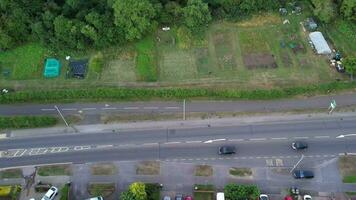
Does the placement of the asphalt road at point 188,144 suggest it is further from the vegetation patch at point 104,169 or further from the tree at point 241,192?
the tree at point 241,192

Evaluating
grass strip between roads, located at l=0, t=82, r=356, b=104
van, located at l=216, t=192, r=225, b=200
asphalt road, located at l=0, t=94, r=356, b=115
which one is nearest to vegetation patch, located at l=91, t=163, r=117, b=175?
asphalt road, located at l=0, t=94, r=356, b=115

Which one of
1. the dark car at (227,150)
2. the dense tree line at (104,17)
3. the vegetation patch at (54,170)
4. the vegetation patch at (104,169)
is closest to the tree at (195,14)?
the dense tree line at (104,17)

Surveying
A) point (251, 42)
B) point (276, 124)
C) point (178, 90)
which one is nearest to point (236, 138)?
point (276, 124)

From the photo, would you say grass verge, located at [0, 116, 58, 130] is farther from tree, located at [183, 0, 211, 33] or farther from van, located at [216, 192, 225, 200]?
tree, located at [183, 0, 211, 33]

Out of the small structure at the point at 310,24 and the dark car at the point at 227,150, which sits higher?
the small structure at the point at 310,24

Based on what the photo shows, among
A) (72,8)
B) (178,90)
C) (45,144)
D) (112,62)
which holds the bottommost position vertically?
(45,144)

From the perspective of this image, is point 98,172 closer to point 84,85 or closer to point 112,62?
point 84,85

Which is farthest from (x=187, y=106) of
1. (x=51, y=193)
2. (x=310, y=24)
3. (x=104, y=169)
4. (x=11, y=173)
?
(x=11, y=173)
